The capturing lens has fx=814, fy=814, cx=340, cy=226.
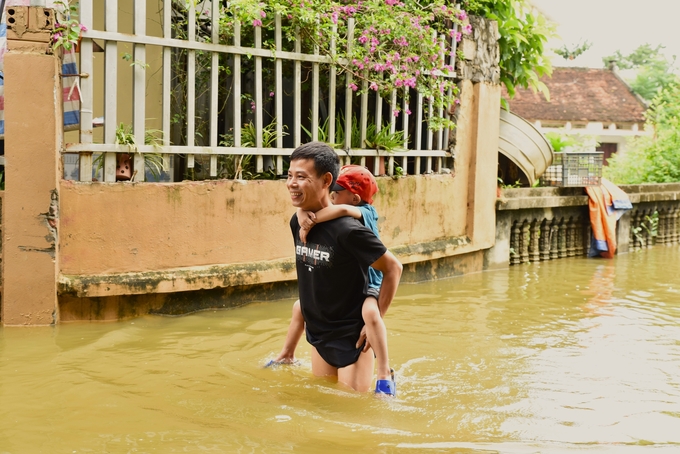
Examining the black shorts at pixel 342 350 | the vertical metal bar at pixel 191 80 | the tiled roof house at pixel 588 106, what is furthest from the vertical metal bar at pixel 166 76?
the tiled roof house at pixel 588 106

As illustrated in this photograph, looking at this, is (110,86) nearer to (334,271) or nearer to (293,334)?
(293,334)

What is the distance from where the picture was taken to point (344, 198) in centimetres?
452

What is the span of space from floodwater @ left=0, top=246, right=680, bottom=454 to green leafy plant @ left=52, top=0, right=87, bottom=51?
2032 millimetres

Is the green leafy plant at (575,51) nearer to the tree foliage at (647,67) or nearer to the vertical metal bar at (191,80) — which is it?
the tree foliage at (647,67)

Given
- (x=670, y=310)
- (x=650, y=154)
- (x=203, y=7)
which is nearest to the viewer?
(x=203, y=7)

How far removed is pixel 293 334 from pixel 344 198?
865 millimetres

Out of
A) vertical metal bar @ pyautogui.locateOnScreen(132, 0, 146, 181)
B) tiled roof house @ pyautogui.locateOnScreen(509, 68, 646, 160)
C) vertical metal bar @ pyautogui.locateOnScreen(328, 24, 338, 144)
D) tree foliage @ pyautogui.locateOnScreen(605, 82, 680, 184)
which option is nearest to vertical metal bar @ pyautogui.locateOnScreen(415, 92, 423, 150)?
vertical metal bar @ pyautogui.locateOnScreen(328, 24, 338, 144)

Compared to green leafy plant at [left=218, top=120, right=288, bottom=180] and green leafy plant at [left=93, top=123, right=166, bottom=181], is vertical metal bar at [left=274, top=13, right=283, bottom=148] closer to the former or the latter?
green leafy plant at [left=218, top=120, right=288, bottom=180]

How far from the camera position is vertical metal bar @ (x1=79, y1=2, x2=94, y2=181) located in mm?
5988

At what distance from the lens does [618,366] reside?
5.40 meters

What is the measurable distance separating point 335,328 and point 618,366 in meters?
2.18

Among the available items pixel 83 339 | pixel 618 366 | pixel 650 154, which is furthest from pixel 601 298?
pixel 650 154

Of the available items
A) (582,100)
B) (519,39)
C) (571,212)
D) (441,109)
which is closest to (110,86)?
(441,109)

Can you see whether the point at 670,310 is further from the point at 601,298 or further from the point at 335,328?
the point at 335,328
